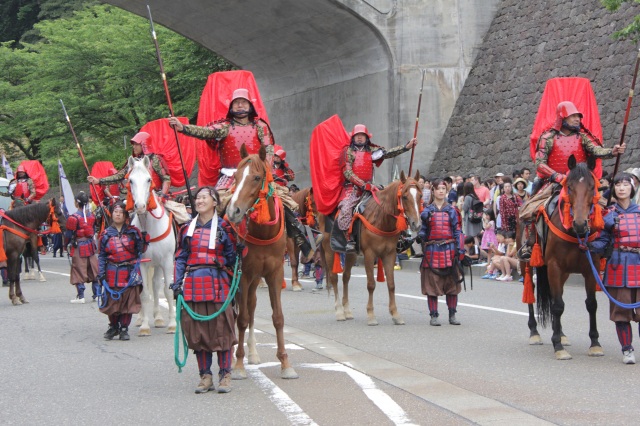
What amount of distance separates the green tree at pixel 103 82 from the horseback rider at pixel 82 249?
23431 millimetres

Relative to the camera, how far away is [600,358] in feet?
33.1

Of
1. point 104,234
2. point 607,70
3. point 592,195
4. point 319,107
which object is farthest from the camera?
point 319,107

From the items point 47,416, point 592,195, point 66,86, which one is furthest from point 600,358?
point 66,86

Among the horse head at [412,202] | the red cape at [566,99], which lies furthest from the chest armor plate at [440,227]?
the red cape at [566,99]

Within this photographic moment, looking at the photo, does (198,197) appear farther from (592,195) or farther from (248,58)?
(248,58)

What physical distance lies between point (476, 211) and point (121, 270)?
11.5 metres

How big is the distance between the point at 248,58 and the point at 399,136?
7143mm

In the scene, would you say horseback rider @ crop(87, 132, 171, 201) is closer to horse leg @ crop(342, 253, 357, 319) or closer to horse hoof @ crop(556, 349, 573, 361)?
horse leg @ crop(342, 253, 357, 319)

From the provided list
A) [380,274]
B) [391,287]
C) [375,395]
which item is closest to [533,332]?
[391,287]

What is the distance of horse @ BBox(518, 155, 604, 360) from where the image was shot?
9898mm

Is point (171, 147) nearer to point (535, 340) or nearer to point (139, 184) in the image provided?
point (139, 184)

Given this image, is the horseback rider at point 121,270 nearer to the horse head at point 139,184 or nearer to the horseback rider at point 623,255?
the horse head at point 139,184

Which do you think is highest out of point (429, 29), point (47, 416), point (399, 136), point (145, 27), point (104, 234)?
point (145, 27)

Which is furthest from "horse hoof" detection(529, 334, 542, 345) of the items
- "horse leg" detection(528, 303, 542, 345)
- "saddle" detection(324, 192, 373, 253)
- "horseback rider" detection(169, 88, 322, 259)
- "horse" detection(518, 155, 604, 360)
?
"saddle" detection(324, 192, 373, 253)
